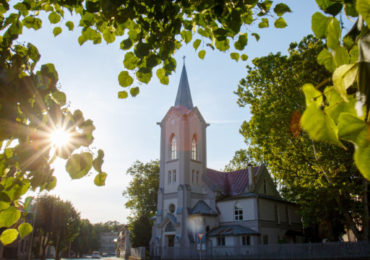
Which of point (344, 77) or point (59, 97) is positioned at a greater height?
point (59, 97)

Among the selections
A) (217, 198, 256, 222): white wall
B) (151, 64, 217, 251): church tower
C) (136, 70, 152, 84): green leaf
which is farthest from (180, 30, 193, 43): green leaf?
(151, 64, 217, 251): church tower

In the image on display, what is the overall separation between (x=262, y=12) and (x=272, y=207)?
36.7m

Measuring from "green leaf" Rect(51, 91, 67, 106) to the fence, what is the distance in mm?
24800

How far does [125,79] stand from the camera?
11.5 feet

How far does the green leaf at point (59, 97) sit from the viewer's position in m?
2.98

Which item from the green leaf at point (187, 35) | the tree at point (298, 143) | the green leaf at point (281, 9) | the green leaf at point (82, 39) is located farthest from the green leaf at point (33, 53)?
the tree at point (298, 143)

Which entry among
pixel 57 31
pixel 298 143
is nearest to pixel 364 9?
pixel 57 31

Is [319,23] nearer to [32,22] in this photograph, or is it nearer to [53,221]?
[32,22]

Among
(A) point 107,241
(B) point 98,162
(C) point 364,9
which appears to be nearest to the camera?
(C) point 364,9

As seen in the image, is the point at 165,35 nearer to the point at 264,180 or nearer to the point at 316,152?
the point at 316,152

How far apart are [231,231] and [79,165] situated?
33.1 metres

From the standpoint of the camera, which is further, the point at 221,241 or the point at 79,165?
the point at 221,241

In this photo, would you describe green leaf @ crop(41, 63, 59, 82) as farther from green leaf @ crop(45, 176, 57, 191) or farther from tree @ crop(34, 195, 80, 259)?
tree @ crop(34, 195, 80, 259)

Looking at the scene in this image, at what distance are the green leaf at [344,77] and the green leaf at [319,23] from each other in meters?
0.56
